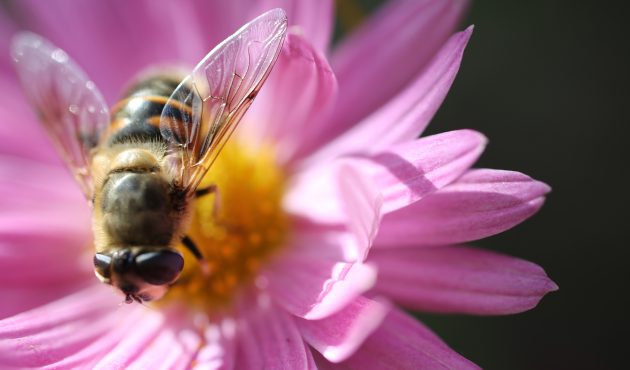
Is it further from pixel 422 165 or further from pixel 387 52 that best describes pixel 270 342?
pixel 387 52

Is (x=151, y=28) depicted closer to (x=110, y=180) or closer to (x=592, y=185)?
(x=110, y=180)

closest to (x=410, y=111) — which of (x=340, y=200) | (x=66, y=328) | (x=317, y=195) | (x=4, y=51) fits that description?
(x=340, y=200)

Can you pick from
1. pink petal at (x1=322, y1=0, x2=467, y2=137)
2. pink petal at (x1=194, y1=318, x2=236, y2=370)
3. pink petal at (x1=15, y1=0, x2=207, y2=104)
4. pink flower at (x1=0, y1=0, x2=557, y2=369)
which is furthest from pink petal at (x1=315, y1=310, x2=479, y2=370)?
pink petal at (x1=15, y1=0, x2=207, y2=104)

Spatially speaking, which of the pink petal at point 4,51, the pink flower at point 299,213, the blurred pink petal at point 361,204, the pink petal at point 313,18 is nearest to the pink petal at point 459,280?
the pink flower at point 299,213

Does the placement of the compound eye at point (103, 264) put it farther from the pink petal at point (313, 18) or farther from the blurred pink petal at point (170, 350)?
the pink petal at point (313, 18)

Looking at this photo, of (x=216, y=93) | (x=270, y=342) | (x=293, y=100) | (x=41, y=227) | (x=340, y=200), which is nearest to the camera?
(x=216, y=93)

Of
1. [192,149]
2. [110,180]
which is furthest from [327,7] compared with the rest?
[110,180]
